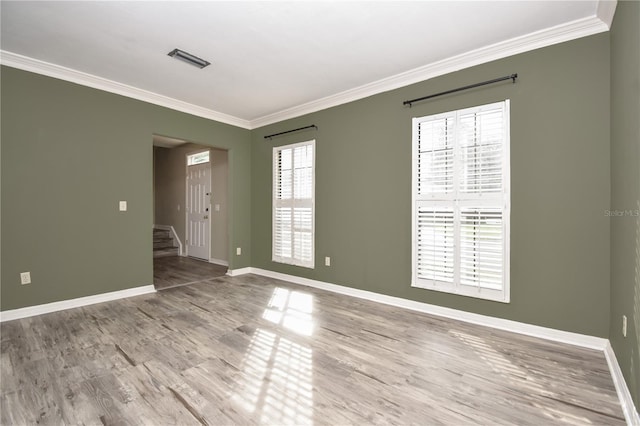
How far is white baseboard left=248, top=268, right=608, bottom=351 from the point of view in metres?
2.53

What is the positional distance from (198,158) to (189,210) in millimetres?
1262

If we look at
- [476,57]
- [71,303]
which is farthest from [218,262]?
[476,57]

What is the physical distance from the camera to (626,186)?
6.29ft

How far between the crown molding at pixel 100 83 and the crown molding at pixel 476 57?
5.39ft

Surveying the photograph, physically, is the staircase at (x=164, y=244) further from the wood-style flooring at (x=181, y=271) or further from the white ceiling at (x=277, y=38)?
the white ceiling at (x=277, y=38)

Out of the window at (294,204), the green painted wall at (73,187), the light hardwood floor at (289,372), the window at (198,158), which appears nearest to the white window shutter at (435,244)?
the light hardwood floor at (289,372)

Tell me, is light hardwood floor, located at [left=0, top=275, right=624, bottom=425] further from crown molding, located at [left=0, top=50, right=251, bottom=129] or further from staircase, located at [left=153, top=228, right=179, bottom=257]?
staircase, located at [left=153, top=228, right=179, bottom=257]

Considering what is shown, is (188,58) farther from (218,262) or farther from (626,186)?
(218,262)

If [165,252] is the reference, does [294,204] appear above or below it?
above

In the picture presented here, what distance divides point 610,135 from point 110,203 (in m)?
5.30

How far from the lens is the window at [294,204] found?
181 inches

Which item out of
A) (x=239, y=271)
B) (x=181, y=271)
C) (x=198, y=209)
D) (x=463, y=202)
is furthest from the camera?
(x=198, y=209)

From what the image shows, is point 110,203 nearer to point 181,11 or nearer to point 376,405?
point 181,11

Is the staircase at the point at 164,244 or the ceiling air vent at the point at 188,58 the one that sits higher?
the ceiling air vent at the point at 188,58
